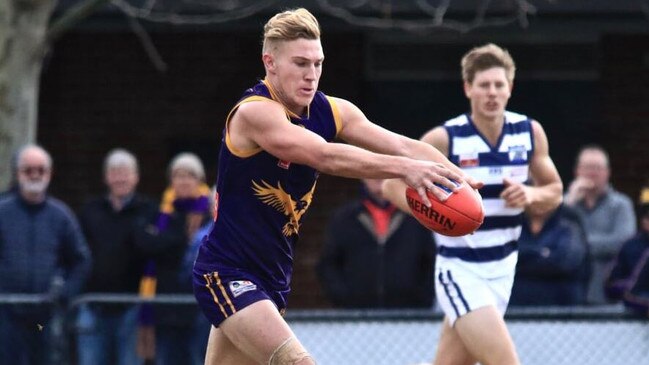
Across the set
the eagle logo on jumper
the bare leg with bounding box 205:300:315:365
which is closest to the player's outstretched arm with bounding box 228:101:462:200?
the eagle logo on jumper

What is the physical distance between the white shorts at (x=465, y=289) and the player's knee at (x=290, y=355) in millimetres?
1822

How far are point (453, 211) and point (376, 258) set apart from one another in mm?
4916

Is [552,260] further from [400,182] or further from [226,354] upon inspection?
[226,354]

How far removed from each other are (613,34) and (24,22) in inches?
238

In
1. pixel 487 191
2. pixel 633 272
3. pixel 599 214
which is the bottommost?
pixel 633 272

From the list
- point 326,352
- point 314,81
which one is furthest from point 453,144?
point 326,352

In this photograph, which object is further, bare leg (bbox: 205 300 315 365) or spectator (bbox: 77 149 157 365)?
spectator (bbox: 77 149 157 365)

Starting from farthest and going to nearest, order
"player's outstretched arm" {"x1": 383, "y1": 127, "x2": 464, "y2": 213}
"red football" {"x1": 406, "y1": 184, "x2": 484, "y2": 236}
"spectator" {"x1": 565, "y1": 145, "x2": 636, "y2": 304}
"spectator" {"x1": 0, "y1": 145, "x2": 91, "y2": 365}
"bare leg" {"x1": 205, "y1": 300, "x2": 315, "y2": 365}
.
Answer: "spectator" {"x1": 565, "y1": 145, "x2": 636, "y2": 304}
"spectator" {"x1": 0, "y1": 145, "x2": 91, "y2": 365}
"player's outstretched arm" {"x1": 383, "y1": 127, "x2": 464, "y2": 213}
"bare leg" {"x1": 205, "y1": 300, "x2": 315, "y2": 365}
"red football" {"x1": 406, "y1": 184, "x2": 484, "y2": 236}

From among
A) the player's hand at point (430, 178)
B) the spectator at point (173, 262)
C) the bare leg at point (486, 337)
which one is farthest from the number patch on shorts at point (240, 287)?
the spectator at point (173, 262)

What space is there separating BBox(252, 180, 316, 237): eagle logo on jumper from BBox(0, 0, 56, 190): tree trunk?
215 inches

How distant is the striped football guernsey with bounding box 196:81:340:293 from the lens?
6859mm

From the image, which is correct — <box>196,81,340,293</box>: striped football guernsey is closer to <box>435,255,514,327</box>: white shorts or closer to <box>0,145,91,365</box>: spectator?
<box>435,255,514,327</box>: white shorts

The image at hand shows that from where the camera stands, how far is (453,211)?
6590 millimetres

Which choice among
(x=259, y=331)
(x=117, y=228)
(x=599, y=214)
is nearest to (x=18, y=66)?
(x=117, y=228)
